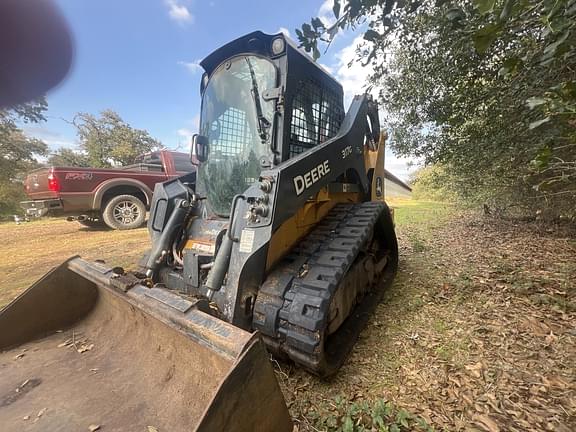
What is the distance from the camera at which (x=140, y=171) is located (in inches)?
320

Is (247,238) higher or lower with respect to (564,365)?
higher

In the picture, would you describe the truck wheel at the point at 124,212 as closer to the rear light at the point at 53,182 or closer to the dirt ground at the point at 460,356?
the rear light at the point at 53,182

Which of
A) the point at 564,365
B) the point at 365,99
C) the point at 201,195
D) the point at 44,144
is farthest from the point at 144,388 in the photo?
the point at 44,144

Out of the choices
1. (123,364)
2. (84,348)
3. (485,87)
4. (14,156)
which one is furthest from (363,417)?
(14,156)

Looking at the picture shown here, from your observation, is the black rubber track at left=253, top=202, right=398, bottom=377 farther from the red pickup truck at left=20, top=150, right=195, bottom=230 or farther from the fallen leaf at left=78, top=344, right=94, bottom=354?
the red pickup truck at left=20, top=150, right=195, bottom=230

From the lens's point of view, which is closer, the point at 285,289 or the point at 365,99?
the point at 285,289

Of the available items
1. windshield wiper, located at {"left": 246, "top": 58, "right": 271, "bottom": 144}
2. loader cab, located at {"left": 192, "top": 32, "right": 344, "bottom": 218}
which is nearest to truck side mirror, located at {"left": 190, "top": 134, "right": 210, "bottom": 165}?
loader cab, located at {"left": 192, "top": 32, "right": 344, "bottom": 218}

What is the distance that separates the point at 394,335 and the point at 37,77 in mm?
12111

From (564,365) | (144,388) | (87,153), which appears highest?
(87,153)

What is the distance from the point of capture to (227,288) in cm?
185

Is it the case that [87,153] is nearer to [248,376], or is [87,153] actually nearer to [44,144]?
[44,144]

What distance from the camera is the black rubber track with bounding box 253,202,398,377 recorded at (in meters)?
1.64

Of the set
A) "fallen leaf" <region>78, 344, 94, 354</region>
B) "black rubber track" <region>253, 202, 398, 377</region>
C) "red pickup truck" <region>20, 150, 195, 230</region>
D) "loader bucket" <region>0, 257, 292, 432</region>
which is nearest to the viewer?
"loader bucket" <region>0, 257, 292, 432</region>

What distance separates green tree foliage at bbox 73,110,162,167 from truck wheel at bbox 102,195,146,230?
16.2m
